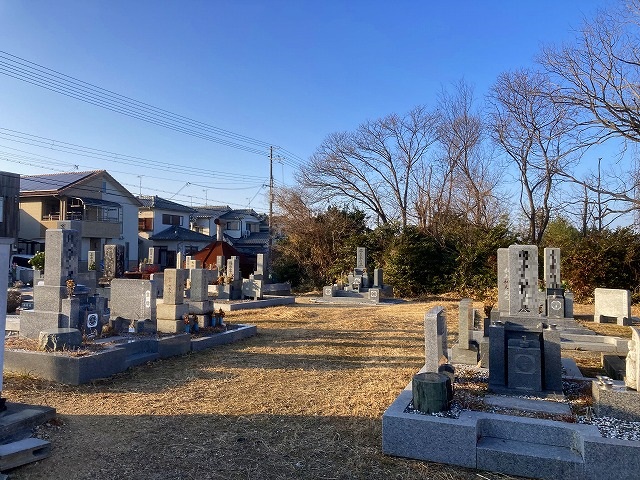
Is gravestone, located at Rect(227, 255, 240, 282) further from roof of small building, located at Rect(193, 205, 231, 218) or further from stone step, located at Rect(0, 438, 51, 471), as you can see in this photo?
roof of small building, located at Rect(193, 205, 231, 218)

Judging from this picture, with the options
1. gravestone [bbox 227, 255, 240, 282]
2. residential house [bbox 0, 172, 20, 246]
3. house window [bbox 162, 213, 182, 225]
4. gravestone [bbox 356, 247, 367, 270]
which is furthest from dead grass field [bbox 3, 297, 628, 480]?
house window [bbox 162, 213, 182, 225]

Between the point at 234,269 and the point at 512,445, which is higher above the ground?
the point at 234,269

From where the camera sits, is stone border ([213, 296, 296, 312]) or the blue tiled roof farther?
the blue tiled roof

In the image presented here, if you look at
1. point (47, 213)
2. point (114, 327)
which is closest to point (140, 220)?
point (47, 213)

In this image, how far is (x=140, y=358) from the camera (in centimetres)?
731

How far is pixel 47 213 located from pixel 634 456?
109 ft

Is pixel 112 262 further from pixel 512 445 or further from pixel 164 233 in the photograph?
pixel 512 445

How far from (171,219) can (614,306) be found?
34910 mm

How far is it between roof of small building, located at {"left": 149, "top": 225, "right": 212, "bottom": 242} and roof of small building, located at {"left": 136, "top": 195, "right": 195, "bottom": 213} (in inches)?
76.0

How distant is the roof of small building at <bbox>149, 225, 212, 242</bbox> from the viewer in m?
36.9

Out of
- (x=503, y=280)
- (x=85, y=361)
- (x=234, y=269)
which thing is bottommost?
(x=85, y=361)

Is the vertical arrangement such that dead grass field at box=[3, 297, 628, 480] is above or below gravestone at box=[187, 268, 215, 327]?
below

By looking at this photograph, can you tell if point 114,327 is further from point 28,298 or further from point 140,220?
point 140,220

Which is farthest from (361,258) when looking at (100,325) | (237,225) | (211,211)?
(211,211)
